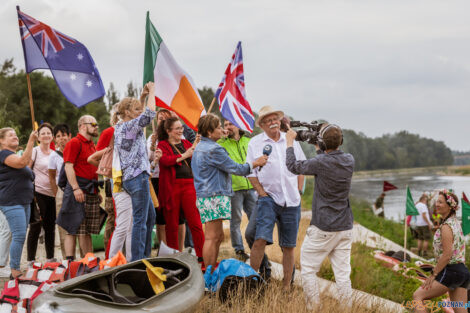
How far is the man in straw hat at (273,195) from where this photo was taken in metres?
4.64

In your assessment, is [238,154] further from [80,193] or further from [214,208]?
[80,193]

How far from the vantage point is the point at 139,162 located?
4.58 metres

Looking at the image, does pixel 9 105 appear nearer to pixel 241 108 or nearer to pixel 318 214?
pixel 241 108

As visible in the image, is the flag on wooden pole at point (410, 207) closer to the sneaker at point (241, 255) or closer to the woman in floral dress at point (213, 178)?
the sneaker at point (241, 255)

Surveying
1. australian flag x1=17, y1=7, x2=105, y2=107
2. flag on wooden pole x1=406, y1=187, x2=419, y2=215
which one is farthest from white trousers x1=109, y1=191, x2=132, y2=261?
flag on wooden pole x1=406, y1=187, x2=419, y2=215

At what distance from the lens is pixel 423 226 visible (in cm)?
1325

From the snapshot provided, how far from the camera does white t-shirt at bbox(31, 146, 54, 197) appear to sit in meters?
5.82

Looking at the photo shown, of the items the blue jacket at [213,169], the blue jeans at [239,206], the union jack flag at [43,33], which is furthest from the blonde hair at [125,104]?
the blue jeans at [239,206]

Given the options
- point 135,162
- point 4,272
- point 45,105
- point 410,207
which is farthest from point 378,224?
point 45,105

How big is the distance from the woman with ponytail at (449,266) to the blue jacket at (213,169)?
2.22 meters

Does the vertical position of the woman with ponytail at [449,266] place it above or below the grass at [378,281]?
above

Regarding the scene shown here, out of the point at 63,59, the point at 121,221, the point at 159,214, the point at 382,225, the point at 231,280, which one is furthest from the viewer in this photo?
the point at 382,225

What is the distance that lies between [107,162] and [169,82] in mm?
1379

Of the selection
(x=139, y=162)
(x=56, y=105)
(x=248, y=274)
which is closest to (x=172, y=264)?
(x=248, y=274)
